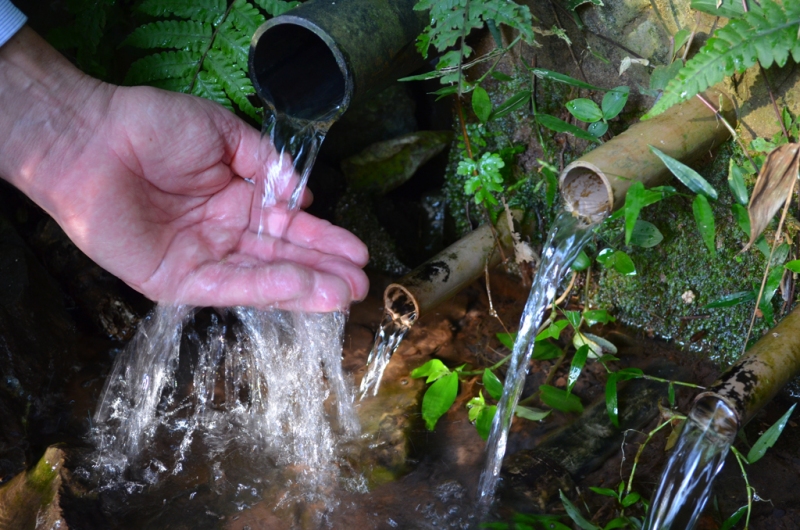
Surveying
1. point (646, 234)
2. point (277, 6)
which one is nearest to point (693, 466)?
point (646, 234)

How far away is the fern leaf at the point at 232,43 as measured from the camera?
8.90ft

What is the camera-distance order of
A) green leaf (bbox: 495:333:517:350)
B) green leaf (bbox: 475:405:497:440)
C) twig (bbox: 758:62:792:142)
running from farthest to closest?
1. green leaf (bbox: 495:333:517:350)
2. green leaf (bbox: 475:405:497:440)
3. twig (bbox: 758:62:792:142)

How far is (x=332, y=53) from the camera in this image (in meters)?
2.54

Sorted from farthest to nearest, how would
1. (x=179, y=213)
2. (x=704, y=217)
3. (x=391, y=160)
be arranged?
1. (x=391, y=160)
2. (x=179, y=213)
3. (x=704, y=217)

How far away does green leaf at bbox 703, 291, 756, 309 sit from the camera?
242 cm

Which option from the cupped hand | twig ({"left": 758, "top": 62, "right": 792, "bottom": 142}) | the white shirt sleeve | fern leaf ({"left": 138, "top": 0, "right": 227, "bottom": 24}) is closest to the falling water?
the cupped hand

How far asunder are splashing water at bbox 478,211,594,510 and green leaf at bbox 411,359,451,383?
286 millimetres

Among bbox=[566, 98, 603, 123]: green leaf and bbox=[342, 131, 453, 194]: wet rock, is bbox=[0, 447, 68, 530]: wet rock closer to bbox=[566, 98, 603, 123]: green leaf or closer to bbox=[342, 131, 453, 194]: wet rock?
bbox=[342, 131, 453, 194]: wet rock

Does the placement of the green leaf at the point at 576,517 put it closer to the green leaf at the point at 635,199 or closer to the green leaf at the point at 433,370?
the green leaf at the point at 433,370

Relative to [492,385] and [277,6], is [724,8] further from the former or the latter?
[277,6]

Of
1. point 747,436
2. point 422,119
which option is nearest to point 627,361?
point 747,436

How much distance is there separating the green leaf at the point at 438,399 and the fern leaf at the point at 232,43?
5.17 feet

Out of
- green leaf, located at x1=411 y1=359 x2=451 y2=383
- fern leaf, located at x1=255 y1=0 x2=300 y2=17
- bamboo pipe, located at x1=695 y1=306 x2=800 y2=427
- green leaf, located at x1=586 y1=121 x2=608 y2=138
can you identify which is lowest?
green leaf, located at x1=411 y1=359 x2=451 y2=383

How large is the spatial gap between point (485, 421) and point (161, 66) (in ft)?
6.59
